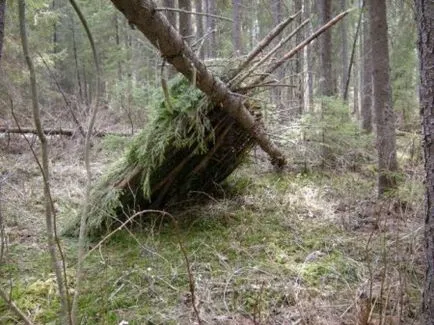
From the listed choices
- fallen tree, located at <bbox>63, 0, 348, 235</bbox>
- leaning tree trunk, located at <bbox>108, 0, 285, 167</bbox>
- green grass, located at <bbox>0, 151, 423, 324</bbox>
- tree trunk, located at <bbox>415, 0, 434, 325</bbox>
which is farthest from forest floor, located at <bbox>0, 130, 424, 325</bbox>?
leaning tree trunk, located at <bbox>108, 0, 285, 167</bbox>

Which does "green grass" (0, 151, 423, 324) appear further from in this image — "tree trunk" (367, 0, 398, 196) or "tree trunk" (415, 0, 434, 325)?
"tree trunk" (367, 0, 398, 196)

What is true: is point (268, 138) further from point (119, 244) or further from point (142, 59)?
point (142, 59)

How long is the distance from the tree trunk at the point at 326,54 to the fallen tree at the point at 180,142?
385cm

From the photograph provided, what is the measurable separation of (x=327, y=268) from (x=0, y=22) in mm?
3807

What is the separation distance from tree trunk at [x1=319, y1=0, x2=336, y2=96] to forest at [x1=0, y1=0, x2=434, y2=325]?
3.87ft

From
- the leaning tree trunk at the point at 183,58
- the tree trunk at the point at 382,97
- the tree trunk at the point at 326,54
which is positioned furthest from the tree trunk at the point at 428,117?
the tree trunk at the point at 326,54

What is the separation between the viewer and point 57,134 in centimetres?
834

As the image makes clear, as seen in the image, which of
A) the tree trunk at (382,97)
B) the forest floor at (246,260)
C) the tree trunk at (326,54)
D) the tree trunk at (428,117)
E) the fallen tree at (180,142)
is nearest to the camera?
the tree trunk at (428,117)

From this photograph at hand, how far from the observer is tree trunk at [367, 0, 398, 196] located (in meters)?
5.20

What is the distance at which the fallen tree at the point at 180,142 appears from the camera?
3930 mm

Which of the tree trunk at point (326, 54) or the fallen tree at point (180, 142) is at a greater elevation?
the tree trunk at point (326, 54)

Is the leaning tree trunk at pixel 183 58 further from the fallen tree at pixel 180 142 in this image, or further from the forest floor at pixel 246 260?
the forest floor at pixel 246 260

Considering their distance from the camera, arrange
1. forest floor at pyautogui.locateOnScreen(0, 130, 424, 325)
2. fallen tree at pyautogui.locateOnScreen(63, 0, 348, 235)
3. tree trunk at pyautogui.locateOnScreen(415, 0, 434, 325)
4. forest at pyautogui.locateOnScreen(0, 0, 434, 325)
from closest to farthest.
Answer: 1. tree trunk at pyautogui.locateOnScreen(415, 0, 434, 325)
2. forest at pyautogui.locateOnScreen(0, 0, 434, 325)
3. forest floor at pyautogui.locateOnScreen(0, 130, 424, 325)
4. fallen tree at pyautogui.locateOnScreen(63, 0, 348, 235)

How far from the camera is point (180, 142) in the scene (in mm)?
3971
